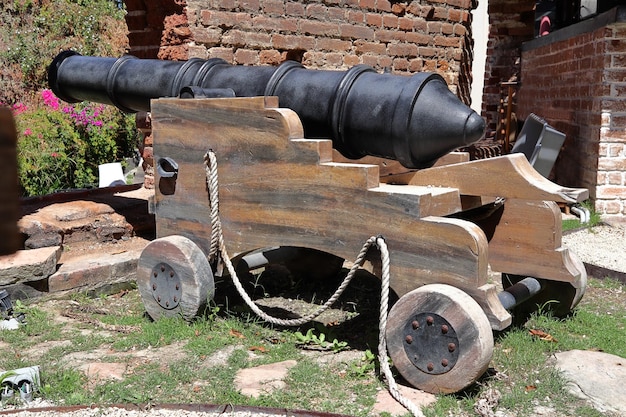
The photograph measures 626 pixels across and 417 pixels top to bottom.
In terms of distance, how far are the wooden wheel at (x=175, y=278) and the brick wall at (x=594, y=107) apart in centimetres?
526

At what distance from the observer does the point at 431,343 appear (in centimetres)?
275

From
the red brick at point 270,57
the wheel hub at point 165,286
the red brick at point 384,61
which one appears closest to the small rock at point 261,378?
the wheel hub at point 165,286

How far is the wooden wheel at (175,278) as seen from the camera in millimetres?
3537

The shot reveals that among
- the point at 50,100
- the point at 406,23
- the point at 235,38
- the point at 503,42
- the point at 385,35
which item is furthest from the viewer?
the point at 503,42

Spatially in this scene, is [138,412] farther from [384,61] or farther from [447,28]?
[447,28]

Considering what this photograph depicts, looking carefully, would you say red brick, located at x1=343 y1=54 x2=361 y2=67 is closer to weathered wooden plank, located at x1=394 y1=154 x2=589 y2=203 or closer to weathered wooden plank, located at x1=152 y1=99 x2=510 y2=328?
weathered wooden plank, located at x1=152 y1=99 x2=510 y2=328

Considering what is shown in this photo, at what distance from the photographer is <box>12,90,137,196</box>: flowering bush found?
8.37 m

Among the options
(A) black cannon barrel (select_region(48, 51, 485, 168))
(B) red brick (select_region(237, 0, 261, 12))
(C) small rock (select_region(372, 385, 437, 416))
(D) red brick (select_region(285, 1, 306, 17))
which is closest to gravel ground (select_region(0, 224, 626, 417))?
(C) small rock (select_region(372, 385, 437, 416))

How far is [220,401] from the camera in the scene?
2.69 m

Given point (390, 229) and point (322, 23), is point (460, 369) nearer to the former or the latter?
point (390, 229)

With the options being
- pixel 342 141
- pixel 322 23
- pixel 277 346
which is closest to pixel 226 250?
pixel 277 346

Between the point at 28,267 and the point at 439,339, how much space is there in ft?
8.34

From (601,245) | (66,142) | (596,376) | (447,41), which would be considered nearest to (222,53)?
(447,41)

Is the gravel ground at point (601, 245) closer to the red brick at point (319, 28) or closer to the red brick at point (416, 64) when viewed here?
the red brick at point (416, 64)
